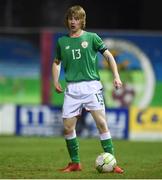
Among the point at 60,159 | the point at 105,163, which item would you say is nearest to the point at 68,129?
the point at 105,163

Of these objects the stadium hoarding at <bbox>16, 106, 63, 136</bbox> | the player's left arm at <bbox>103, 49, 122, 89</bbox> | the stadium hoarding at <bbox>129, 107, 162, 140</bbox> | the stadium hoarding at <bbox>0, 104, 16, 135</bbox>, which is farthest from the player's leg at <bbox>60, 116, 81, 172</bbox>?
the stadium hoarding at <bbox>0, 104, 16, 135</bbox>

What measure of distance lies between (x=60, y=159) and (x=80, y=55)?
9.63 feet

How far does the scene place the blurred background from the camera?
21.1m

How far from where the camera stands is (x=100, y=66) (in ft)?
78.4

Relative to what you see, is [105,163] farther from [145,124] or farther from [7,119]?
[7,119]

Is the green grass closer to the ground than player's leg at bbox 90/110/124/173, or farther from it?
closer to the ground

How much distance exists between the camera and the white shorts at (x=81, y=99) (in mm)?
10508

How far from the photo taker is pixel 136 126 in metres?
20.8

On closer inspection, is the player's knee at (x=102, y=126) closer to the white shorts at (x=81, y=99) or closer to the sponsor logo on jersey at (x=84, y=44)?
the white shorts at (x=81, y=99)

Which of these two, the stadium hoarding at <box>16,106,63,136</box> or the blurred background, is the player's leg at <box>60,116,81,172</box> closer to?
the blurred background

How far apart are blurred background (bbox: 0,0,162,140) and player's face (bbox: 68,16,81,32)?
34.1 feet

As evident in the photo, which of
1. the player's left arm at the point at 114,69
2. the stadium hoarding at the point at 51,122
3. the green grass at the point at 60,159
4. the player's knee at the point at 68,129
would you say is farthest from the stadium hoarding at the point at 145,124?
the player's left arm at the point at 114,69

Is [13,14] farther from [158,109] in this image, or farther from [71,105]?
[71,105]

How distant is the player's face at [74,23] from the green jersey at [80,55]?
13 cm
